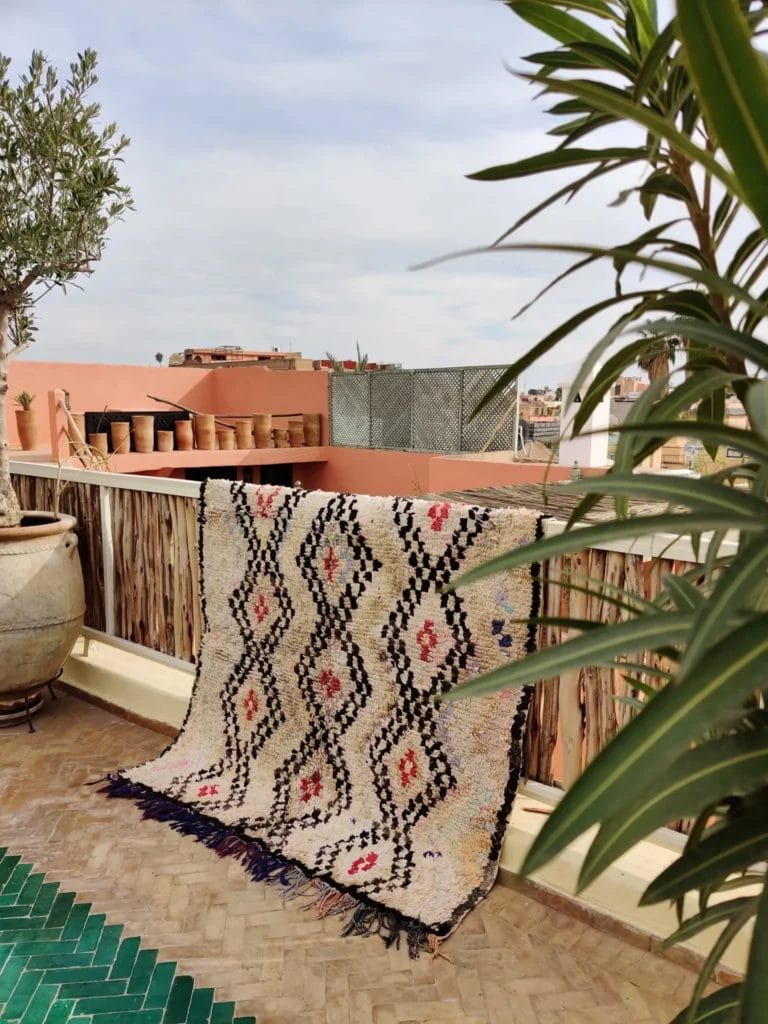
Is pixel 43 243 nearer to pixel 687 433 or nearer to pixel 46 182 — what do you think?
pixel 46 182

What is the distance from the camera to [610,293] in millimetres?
1126

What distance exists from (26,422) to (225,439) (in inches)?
113

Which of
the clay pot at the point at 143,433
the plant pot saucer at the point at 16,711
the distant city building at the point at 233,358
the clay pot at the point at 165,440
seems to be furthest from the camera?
the distant city building at the point at 233,358

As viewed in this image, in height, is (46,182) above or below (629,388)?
above

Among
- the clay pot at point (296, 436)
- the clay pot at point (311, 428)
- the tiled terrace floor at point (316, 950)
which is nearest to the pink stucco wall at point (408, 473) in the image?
the clay pot at point (311, 428)

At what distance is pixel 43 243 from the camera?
356 centimetres

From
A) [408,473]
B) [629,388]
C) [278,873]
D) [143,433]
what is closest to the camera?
[278,873]

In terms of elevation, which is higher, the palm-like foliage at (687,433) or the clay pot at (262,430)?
the palm-like foliage at (687,433)

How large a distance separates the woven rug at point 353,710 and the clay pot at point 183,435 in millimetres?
8276

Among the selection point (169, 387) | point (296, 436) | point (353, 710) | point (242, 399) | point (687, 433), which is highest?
point (687, 433)

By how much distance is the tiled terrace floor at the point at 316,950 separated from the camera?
1.86 m

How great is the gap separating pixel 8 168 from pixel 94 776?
2.74 m

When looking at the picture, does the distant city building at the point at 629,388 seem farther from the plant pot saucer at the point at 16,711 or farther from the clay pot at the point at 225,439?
the clay pot at the point at 225,439

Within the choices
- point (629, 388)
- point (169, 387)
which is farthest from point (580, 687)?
point (629, 388)
